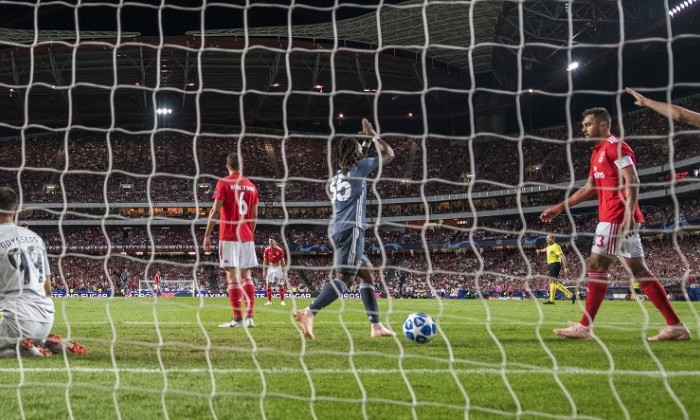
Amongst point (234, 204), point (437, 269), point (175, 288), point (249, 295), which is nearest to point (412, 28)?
point (437, 269)

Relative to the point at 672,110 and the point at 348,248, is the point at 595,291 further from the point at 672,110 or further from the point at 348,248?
the point at 672,110

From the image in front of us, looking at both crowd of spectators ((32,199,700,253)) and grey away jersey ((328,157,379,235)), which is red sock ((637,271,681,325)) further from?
crowd of spectators ((32,199,700,253))

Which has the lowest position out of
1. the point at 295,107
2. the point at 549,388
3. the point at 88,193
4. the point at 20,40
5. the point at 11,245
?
the point at 88,193

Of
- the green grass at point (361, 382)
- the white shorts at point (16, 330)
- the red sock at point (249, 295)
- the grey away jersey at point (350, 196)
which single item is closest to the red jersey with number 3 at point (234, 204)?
the red sock at point (249, 295)

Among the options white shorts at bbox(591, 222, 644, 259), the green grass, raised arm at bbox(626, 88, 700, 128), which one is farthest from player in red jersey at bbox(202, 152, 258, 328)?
raised arm at bbox(626, 88, 700, 128)

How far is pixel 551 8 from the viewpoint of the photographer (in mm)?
27984

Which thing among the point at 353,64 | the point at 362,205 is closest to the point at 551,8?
the point at 353,64

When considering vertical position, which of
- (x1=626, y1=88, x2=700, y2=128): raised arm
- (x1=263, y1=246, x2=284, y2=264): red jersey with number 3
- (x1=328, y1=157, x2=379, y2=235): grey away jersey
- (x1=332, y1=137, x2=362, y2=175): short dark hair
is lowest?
(x1=263, y1=246, x2=284, y2=264): red jersey with number 3

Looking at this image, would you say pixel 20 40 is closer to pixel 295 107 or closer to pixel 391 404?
pixel 295 107

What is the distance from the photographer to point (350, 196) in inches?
221

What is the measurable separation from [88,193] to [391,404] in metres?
39.1

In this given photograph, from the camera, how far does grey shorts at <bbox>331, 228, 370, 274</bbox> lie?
5.43 meters

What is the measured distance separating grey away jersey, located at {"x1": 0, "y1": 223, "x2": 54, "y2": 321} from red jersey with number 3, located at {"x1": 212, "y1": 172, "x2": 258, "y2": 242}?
7.36ft

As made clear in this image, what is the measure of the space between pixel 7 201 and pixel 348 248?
2744mm
